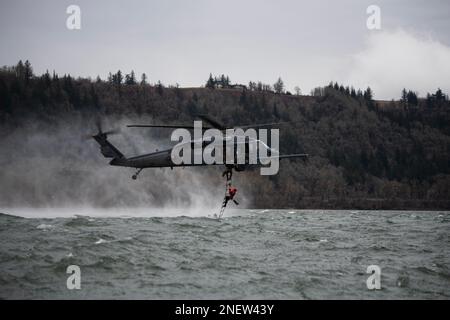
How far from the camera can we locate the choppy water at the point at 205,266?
18547 millimetres

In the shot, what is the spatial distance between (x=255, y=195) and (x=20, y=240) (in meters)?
154

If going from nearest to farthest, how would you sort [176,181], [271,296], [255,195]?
[271,296]
[176,181]
[255,195]

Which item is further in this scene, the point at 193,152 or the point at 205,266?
the point at 193,152

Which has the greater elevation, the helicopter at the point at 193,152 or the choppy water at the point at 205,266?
the helicopter at the point at 193,152

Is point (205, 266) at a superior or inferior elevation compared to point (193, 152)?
inferior

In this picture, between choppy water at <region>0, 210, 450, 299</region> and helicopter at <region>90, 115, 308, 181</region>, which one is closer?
choppy water at <region>0, 210, 450, 299</region>

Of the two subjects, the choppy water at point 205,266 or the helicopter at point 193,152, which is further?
the helicopter at point 193,152

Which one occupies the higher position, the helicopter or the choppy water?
the helicopter

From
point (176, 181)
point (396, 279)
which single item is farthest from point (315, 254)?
point (176, 181)

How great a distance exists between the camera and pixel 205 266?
22.6 metres

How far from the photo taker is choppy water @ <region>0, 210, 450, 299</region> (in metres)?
18.5
